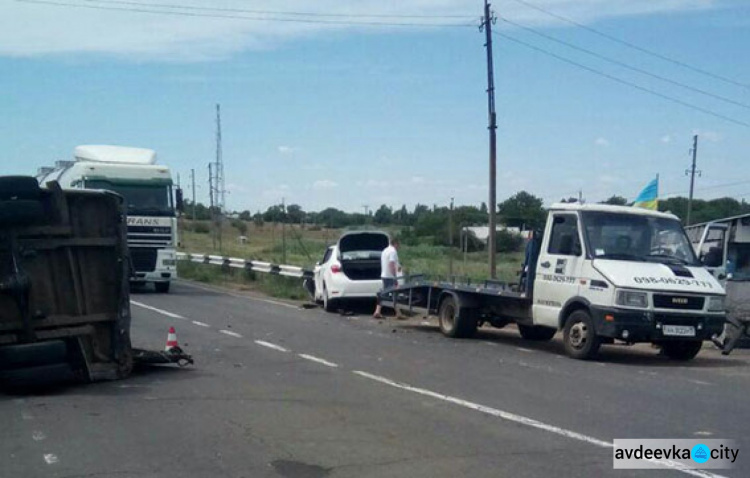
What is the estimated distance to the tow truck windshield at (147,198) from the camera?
1041 inches

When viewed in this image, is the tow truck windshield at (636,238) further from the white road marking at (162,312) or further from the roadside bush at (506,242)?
the roadside bush at (506,242)

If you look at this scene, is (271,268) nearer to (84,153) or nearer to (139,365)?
(84,153)

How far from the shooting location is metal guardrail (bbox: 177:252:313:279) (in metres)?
28.9

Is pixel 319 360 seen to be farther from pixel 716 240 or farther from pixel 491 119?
pixel 491 119

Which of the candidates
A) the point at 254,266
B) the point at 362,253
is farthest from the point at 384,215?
the point at 362,253

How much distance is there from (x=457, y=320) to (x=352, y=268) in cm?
597

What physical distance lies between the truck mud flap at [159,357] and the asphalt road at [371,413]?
0.50 feet

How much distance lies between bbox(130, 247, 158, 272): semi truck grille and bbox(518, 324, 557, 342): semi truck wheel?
521 inches

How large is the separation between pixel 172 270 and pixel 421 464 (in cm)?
2115

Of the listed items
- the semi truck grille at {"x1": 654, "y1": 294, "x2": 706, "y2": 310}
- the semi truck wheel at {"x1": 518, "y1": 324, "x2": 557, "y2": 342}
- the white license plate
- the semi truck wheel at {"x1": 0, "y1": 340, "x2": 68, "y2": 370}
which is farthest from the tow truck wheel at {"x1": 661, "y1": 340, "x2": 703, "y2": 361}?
the semi truck wheel at {"x1": 0, "y1": 340, "x2": 68, "y2": 370}

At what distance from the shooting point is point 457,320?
56.5 feet

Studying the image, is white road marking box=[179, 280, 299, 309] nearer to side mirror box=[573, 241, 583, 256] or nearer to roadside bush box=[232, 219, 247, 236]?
side mirror box=[573, 241, 583, 256]

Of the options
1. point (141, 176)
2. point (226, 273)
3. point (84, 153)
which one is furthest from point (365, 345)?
point (226, 273)

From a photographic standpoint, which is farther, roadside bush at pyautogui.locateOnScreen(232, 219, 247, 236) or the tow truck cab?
roadside bush at pyautogui.locateOnScreen(232, 219, 247, 236)
